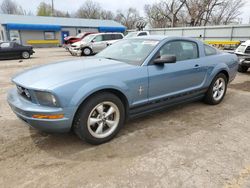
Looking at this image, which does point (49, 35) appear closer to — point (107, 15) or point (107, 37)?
point (107, 37)

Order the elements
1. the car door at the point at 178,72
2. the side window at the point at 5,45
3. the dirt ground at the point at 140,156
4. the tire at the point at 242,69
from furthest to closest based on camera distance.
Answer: the side window at the point at 5,45 < the tire at the point at 242,69 < the car door at the point at 178,72 < the dirt ground at the point at 140,156

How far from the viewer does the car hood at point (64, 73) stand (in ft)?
8.86

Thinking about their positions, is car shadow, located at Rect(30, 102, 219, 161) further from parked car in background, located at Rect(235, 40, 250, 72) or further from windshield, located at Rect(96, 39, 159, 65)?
parked car in background, located at Rect(235, 40, 250, 72)

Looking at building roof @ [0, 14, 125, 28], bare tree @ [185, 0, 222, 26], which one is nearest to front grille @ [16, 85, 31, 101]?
building roof @ [0, 14, 125, 28]

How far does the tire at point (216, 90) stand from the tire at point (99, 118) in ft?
7.71

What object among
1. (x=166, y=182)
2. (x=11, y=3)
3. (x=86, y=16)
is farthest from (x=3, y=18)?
(x=11, y=3)

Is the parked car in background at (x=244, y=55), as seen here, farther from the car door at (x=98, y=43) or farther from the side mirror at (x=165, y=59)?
the car door at (x=98, y=43)

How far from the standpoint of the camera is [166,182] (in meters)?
2.32

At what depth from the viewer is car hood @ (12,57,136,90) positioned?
270 centimetres

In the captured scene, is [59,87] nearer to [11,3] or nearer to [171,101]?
[171,101]

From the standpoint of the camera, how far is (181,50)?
401 cm

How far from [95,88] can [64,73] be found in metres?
0.51

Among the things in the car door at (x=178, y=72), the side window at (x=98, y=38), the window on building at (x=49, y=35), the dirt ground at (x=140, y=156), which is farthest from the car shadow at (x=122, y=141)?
the window on building at (x=49, y=35)

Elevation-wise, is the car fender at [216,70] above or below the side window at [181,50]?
below
